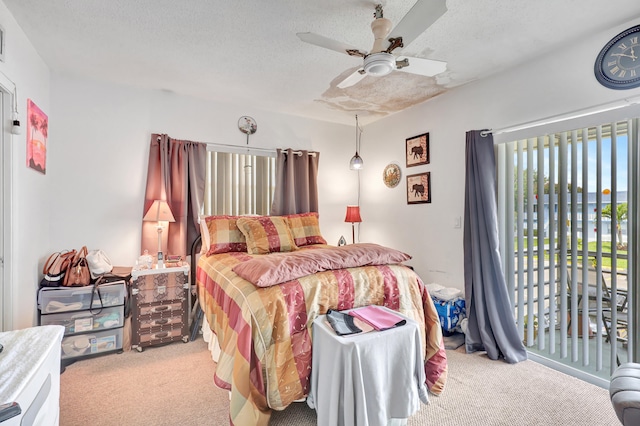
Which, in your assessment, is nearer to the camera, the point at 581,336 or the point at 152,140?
the point at 581,336

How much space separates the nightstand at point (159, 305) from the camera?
2674 millimetres

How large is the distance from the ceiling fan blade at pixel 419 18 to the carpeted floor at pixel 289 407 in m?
2.24

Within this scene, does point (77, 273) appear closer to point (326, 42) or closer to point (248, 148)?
point (248, 148)

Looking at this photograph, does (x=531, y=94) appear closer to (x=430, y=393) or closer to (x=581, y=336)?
(x=581, y=336)

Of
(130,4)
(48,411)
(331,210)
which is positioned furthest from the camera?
(331,210)

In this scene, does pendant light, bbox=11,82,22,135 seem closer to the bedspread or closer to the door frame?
the door frame

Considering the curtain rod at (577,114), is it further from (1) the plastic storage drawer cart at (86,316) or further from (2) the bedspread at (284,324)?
(1) the plastic storage drawer cart at (86,316)

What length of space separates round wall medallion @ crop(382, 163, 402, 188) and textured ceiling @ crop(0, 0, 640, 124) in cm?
102

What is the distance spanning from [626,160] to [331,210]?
307 cm

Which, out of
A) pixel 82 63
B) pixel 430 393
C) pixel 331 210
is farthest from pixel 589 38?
pixel 82 63

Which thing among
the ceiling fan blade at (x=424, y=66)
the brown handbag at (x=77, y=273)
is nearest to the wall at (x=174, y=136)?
the brown handbag at (x=77, y=273)

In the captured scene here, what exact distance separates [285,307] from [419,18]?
1712mm

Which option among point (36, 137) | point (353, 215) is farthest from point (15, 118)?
point (353, 215)

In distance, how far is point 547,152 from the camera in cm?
252
